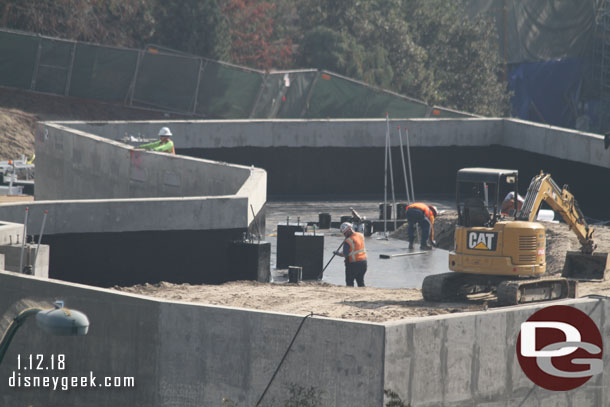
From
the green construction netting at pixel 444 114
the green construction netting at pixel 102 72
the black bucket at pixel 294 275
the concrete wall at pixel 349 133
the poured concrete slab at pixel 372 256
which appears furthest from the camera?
the green construction netting at pixel 102 72

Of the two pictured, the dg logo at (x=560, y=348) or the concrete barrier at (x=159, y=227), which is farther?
the concrete barrier at (x=159, y=227)

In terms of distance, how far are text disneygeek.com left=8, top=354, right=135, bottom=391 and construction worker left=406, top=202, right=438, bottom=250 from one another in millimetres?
12457

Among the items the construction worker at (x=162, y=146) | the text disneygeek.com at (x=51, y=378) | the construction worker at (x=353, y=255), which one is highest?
the construction worker at (x=162, y=146)

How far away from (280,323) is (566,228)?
47.7 ft

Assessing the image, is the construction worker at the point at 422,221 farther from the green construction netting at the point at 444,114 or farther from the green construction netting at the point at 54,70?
the green construction netting at the point at 54,70

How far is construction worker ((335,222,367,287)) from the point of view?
2227 cm

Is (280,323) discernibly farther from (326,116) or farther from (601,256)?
(326,116)

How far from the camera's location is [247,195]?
2194cm

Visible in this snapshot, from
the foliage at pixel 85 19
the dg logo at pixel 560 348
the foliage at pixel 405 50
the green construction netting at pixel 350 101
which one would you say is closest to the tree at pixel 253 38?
the foliage at pixel 405 50

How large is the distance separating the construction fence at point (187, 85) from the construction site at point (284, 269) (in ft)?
18.1

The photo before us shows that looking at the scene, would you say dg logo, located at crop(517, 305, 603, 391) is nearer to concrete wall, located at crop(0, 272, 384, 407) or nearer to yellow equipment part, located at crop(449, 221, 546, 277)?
yellow equipment part, located at crop(449, 221, 546, 277)

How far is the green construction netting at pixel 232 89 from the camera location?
42406 millimetres

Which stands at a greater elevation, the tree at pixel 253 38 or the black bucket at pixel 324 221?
the tree at pixel 253 38

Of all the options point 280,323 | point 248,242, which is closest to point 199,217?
point 248,242
